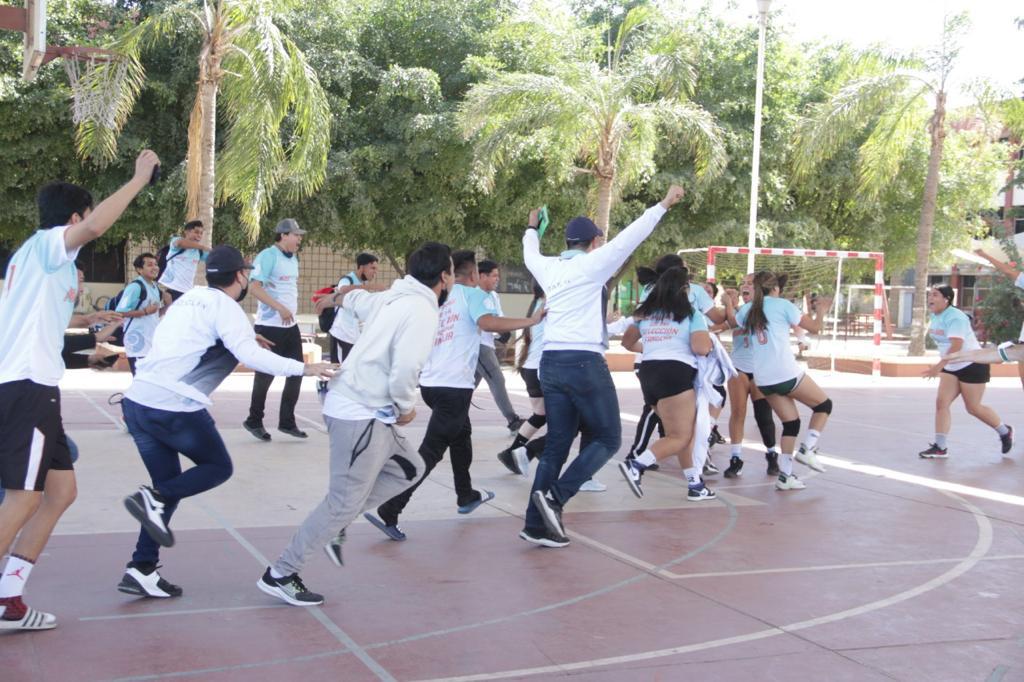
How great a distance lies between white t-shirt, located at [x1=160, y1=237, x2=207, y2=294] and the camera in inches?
411

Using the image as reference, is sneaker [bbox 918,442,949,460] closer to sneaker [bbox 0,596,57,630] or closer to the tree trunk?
sneaker [bbox 0,596,57,630]

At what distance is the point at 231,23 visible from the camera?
1708cm

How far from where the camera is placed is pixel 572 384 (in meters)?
6.37

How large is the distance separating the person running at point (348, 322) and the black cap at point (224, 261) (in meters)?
5.47

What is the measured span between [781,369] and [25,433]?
594cm

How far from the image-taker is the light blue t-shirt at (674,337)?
25.6ft

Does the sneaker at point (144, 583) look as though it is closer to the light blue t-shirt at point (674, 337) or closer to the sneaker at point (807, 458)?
the light blue t-shirt at point (674, 337)

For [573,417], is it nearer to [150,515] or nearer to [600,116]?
[150,515]

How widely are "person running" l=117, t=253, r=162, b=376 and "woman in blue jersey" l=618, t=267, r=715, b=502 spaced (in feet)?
14.8

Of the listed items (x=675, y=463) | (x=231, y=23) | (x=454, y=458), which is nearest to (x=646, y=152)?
(x=231, y=23)

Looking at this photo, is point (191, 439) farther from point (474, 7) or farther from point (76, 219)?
point (474, 7)

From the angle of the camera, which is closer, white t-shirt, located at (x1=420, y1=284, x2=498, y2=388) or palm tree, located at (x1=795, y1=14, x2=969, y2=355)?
white t-shirt, located at (x1=420, y1=284, x2=498, y2=388)

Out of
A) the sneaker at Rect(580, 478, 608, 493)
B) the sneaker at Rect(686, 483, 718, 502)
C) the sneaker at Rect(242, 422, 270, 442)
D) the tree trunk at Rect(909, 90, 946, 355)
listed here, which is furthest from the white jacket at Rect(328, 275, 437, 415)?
the tree trunk at Rect(909, 90, 946, 355)

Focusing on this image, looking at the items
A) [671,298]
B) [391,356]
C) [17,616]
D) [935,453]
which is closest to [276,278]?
[671,298]
